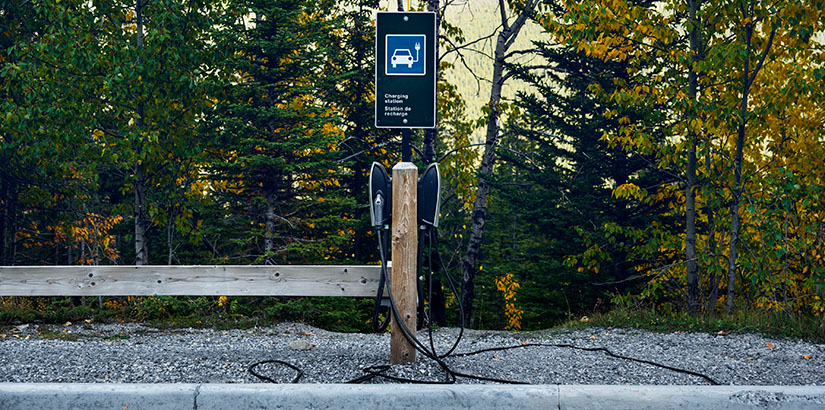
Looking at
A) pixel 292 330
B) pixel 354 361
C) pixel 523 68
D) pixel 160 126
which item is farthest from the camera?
pixel 523 68

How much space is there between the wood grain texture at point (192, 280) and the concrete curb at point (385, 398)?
4.94 feet

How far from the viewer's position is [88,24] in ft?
37.1

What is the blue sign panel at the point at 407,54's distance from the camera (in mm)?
4695

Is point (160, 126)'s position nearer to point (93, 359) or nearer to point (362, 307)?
point (362, 307)

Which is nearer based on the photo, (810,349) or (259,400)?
(259,400)

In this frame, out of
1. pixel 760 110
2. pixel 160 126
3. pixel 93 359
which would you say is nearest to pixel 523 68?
pixel 760 110

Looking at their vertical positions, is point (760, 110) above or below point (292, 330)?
above

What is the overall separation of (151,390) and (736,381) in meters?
4.11

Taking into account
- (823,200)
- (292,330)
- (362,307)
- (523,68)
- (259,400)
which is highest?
(523,68)

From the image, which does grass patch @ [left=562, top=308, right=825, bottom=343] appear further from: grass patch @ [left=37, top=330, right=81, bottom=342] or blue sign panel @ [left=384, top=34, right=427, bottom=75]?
grass patch @ [left=37, top=330, right=81, bottom=342]

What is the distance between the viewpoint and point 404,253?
466 centimetres

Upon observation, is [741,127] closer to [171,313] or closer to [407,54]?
[407,54]

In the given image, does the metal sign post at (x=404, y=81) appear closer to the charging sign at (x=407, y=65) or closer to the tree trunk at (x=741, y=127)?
the charging sign at (x=407, y=65)

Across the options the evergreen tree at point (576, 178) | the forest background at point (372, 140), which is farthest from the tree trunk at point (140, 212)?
the evergreen tree at point (576, 178)
